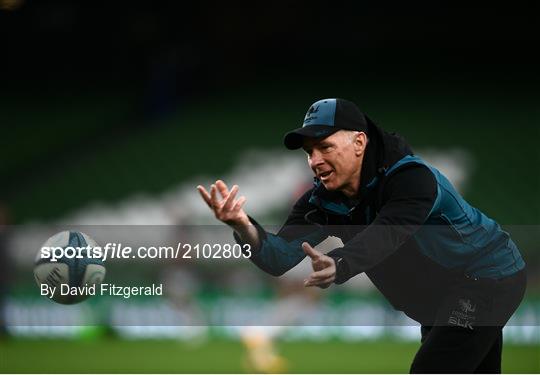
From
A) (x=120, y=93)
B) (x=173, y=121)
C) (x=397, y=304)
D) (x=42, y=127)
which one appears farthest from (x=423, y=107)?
(x=397, y=304)

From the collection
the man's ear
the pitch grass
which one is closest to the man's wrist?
the man's ear

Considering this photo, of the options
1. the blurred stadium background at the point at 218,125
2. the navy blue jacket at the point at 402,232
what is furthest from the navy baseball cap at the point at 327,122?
the blurred stadium background at the point at 218,125

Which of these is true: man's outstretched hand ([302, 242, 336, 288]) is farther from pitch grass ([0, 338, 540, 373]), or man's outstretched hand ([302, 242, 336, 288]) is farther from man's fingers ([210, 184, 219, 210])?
pitch grass ([0, 338, 540, 373])

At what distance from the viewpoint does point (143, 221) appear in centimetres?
1339

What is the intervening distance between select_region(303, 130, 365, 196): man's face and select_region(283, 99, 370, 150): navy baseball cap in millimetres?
33

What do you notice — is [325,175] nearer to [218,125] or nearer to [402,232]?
[402,232]

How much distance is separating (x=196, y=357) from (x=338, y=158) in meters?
6.05

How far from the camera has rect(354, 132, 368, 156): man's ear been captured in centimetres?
428

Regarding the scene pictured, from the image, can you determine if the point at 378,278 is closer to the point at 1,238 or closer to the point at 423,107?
the point at 1,238

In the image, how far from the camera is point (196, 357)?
986 centimetres

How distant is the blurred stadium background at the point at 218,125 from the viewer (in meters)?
11.3

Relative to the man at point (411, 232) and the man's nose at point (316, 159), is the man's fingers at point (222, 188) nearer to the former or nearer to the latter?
the man at point (411, 232)

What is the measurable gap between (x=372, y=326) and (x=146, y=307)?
2.76 m

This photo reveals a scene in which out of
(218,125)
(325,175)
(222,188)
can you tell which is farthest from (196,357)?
(222,188)
